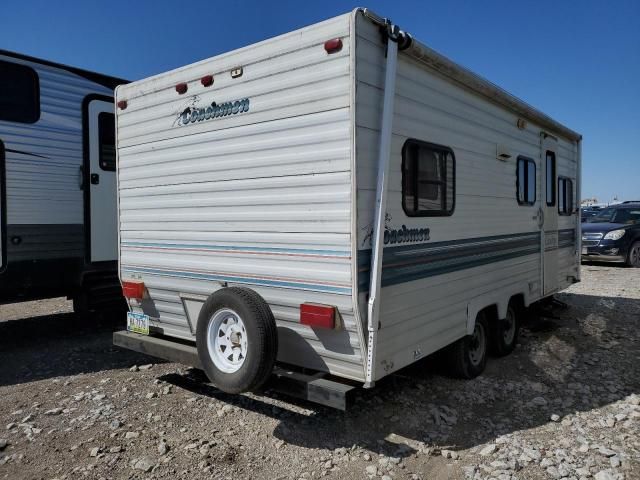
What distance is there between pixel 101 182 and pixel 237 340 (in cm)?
363

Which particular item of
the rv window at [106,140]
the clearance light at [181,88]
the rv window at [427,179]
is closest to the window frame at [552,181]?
the rv window at [427,179]

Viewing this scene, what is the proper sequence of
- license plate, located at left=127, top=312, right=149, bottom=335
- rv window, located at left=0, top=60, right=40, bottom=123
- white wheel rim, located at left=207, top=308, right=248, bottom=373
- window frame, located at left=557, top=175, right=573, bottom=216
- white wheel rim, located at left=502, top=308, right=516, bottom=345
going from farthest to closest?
1. window frame, located at left=557, top=175, right=573, bottom=216
2. white wheel rim, located at left=502, top=308, right=516, bottom=345
3. rv window, located at left=0, top=60, right=40, bottom=123
4. license plate, located at left=127, top=312, right=149, bottom=335
5. white wheel rim, located at left=207, top=308, right=248, bottom=373

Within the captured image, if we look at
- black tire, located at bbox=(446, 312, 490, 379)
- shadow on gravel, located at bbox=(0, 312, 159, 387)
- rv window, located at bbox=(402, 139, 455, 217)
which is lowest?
shadow on gravel, located at bbox=(0, 312, 159, 387)

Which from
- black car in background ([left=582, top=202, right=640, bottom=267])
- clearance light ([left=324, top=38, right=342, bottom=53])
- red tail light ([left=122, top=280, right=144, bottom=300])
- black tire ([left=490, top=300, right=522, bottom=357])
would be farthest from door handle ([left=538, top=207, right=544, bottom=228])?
black car in background ([left=582, top=202, right=640, bottom=267])

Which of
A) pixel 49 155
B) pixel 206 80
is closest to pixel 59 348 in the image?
pixel 49 155

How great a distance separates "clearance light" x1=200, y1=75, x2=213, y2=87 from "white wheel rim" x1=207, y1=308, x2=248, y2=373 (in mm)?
1763

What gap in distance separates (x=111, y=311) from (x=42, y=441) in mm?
4242

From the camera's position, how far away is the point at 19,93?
18.8 ft

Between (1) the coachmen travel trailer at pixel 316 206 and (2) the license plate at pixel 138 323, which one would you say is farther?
(2) the license plate at pixel 138 323

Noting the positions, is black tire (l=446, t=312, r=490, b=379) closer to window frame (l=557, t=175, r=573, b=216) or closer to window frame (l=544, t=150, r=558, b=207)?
window frame (l=544, t=150, r=558, b=207)

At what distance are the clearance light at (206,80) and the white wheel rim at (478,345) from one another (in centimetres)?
326

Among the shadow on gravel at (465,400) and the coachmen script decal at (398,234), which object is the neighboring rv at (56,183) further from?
the coachmen script decal at (398,234)

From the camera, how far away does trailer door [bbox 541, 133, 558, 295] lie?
262 inches

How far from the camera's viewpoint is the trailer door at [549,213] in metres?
6.66
